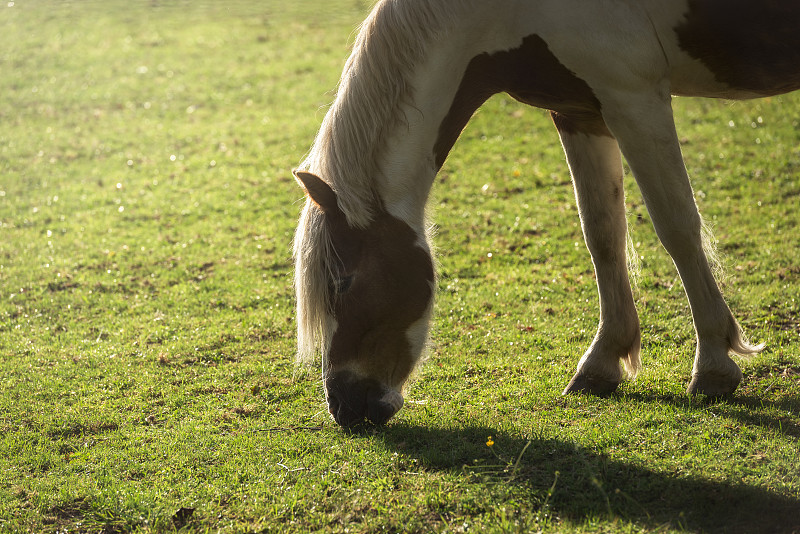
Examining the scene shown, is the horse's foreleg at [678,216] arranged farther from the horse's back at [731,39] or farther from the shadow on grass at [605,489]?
the shadow on grass at [605,489]

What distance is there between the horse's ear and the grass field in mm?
1224

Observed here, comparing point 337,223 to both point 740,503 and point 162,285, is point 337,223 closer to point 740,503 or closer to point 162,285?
point 740,503

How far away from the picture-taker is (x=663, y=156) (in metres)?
3.78

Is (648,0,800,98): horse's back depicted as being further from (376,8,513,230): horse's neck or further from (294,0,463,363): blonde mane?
(294,0,463,363): blonde mane

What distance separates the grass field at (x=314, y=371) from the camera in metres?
3.43

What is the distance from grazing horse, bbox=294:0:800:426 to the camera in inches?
147

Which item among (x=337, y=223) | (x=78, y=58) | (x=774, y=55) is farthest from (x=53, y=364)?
(x=78, y=58)

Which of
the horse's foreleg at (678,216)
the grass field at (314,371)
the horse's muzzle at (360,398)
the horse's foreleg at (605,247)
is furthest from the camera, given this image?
the horse's foreleg at (605,247)

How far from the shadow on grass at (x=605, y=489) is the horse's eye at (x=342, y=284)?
843 mm

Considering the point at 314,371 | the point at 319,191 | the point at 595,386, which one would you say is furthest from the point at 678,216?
the point at 314,371

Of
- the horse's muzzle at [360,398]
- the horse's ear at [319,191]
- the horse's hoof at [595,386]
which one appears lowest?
the horse's hoof at [595,386]

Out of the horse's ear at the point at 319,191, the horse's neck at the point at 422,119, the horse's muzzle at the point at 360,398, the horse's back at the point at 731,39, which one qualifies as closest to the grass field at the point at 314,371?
the horse's muzzle at the point at 360,398

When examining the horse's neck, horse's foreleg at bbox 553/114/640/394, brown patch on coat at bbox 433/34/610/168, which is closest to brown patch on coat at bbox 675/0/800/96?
brown patch on coat at bbox 433/34/610/168

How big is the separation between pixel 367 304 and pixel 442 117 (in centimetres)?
105
